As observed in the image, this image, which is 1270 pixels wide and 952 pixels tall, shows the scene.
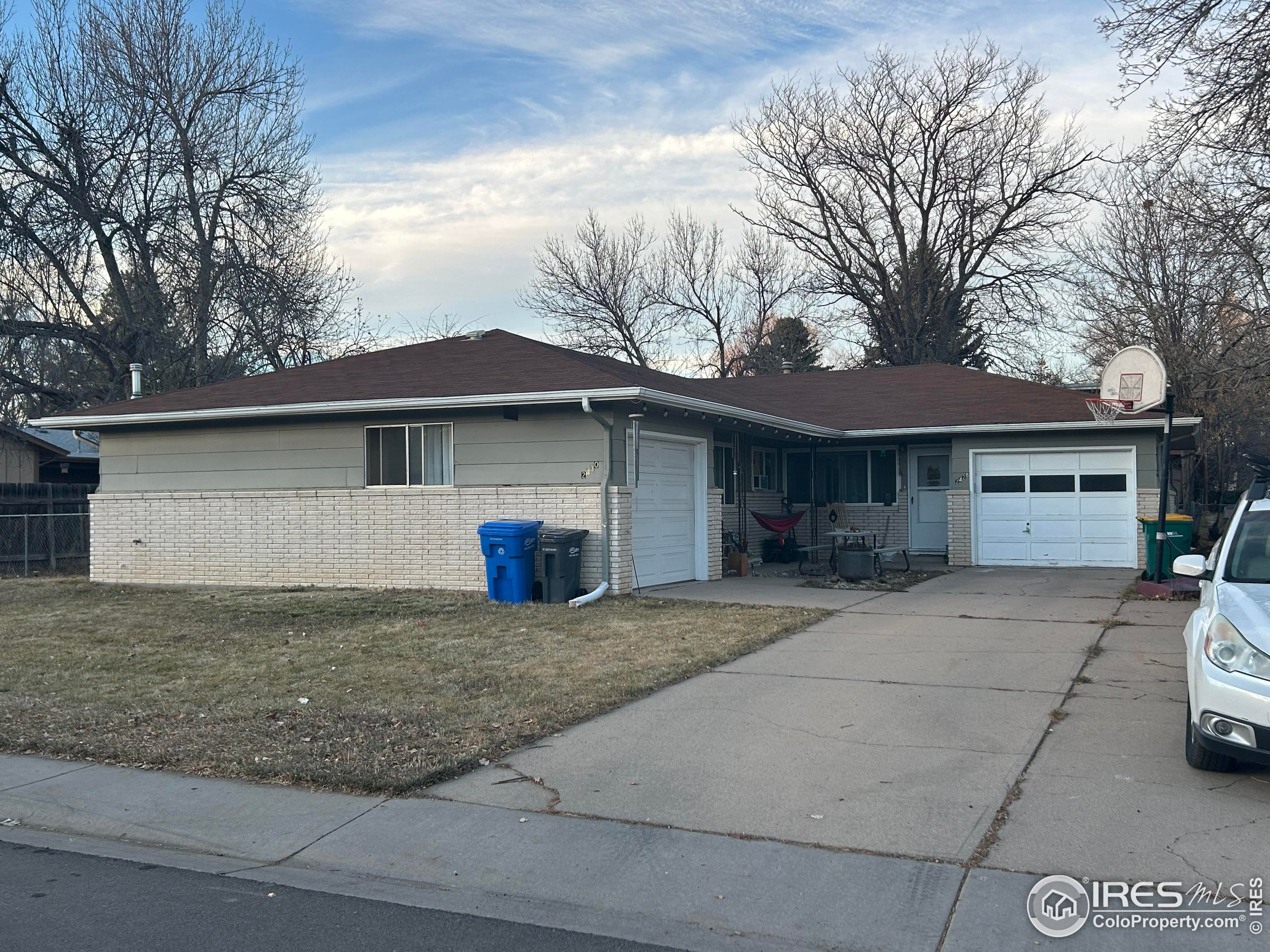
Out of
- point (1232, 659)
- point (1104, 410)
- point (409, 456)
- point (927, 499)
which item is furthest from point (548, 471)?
point (1232, 659)

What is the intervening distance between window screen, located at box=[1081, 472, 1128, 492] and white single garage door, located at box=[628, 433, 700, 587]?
740cm

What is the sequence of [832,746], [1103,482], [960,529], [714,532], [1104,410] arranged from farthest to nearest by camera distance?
[960,529] < [1103,482] < [1104,410] < [714,532] < [832,746]

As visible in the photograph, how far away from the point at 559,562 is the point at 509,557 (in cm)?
65

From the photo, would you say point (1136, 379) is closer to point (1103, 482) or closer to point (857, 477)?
point (1103, 482)

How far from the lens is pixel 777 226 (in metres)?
39.2

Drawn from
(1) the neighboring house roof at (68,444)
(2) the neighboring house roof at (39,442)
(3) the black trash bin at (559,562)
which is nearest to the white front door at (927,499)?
(3) the black trash bin at (559,562)

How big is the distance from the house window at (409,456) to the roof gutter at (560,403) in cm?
58

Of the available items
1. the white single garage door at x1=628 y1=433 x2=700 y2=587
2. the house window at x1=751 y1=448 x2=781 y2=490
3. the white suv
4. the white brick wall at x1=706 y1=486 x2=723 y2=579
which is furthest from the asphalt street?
the house window at x1=751 y1=448 x2=781 y2=490

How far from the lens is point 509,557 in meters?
14.2

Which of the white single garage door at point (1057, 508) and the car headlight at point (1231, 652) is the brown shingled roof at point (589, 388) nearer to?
the white single garage door at point (1057, 508)

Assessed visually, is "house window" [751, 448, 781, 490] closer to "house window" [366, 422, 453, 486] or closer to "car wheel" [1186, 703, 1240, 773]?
"house window" [366, 422, 453, 486]

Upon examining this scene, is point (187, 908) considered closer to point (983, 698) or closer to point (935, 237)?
point (983, 698)

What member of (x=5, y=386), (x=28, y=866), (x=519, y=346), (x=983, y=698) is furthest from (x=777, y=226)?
(x=28, y=866)

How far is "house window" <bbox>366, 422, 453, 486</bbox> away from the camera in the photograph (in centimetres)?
1594
